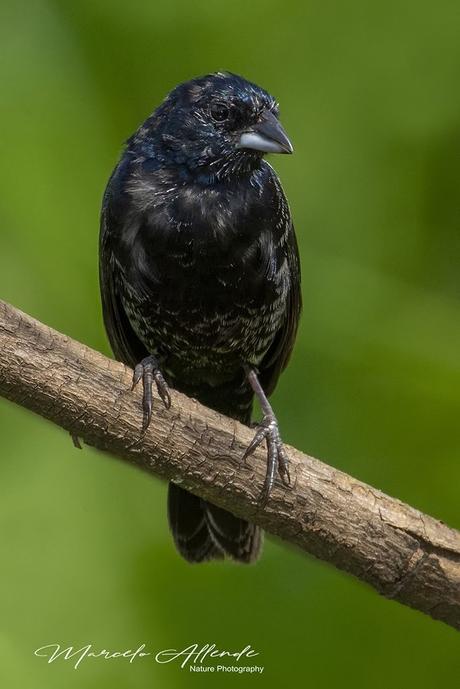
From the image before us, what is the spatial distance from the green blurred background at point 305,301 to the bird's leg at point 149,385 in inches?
25.2

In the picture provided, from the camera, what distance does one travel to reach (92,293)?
4.45 meters

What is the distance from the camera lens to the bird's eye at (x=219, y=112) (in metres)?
4.02

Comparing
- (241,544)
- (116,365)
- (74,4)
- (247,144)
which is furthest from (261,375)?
(74,4)

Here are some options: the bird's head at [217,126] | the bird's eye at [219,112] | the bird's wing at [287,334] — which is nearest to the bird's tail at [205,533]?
the bird's wing at [287,334]

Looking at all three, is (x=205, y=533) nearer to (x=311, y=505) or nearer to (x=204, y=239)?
(x=311, y=505)

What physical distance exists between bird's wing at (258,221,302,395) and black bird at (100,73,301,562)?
1 centimetres

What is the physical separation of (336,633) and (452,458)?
77cm

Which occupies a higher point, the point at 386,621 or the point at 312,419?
the point at 312,419

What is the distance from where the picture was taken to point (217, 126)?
4027 mm

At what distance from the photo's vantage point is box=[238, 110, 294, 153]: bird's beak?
12.6ft

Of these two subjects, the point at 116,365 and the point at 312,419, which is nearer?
the point at 116,365

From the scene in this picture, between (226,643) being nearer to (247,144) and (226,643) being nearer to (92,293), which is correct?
(92,293)

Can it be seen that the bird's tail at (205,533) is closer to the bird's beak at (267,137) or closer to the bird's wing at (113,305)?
the bird's wing at (113,305)

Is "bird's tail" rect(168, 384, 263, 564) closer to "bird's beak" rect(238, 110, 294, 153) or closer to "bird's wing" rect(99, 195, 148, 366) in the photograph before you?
"bird's wing" rect(99, 195, 148, 366)
